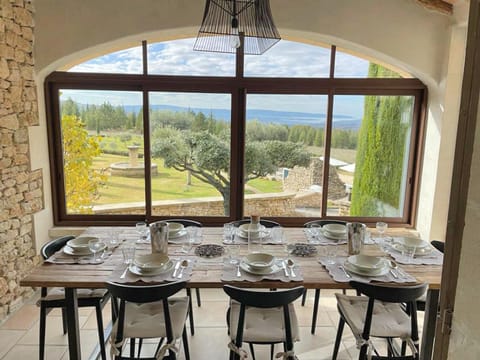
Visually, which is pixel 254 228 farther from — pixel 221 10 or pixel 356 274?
pixel 221 10

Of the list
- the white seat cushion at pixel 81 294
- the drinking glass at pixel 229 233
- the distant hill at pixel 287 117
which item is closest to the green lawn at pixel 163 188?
the distant hill at pixel 287 117

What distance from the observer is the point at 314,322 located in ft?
10.2

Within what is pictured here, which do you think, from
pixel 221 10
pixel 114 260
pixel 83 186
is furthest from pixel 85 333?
pixel 221 10

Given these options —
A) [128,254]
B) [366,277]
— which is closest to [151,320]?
[128,254]

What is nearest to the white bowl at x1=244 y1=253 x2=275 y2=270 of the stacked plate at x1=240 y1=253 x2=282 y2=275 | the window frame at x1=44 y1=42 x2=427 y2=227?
the stacked plate at x1=240 y1=253 x2=282 y2=275

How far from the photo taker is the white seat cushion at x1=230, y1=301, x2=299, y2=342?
2.15m

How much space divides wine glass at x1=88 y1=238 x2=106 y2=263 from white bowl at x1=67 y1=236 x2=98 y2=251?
4cm

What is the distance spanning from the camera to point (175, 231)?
9.54 feet

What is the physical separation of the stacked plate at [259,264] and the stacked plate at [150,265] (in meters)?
0.49

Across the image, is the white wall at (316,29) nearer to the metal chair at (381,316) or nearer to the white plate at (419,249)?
the white plate at (419,249)

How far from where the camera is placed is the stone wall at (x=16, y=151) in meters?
3.13

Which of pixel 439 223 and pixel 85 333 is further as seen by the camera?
pixel 439 223

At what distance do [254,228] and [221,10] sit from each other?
1.67 meters

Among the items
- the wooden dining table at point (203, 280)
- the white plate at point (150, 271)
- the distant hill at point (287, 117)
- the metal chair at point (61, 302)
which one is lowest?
the metal chair at point (61, 302)
